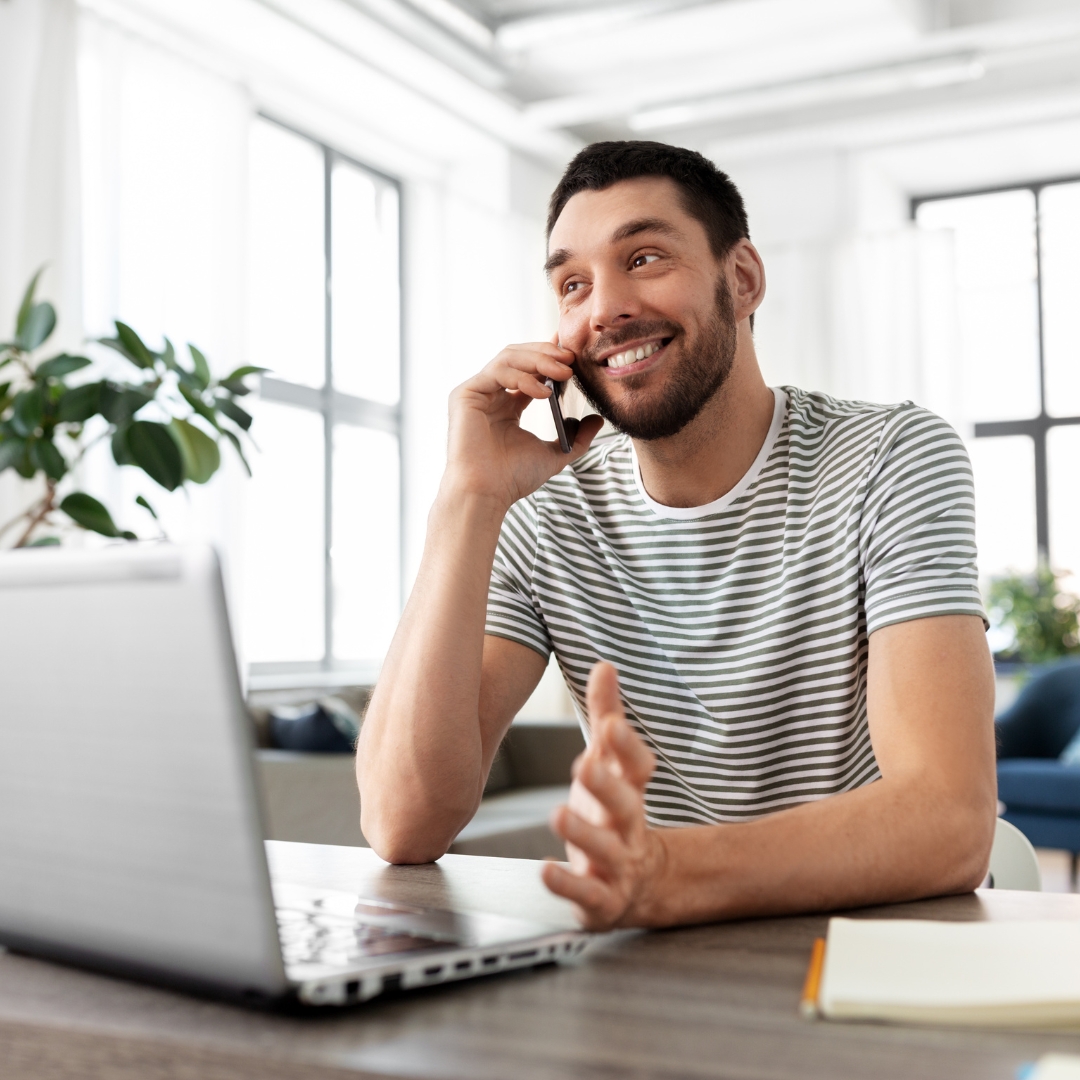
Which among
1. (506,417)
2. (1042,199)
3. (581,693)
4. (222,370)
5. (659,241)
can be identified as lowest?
(581,693)

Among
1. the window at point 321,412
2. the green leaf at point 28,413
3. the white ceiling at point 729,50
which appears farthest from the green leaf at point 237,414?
the white ceiling at point 729,50

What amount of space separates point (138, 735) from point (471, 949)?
22 cm

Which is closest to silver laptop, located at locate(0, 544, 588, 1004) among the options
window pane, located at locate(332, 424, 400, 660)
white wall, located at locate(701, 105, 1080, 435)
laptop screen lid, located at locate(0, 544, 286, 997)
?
laptop screen lid, located at locate(0, 544, 286, 997)

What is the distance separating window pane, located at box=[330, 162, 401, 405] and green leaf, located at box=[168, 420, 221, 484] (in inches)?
115

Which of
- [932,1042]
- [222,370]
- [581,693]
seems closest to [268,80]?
[222,370]

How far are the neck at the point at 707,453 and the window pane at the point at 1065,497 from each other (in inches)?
215

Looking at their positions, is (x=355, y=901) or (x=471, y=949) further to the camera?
(x=355, y=901)

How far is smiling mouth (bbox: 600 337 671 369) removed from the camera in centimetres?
155

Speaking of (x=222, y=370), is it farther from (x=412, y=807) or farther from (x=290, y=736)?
(x=412, y=807)

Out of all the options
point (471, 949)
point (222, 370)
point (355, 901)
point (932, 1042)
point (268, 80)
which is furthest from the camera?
point (268, 80)

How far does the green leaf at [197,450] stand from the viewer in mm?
2879

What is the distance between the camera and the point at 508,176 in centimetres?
619

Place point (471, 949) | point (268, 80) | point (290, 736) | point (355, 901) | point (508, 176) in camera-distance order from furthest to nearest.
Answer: point (508, 176) < point (268, 80) < point (290, 736) < point (355, 901) < point (471, 949)

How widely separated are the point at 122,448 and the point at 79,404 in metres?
0.13
